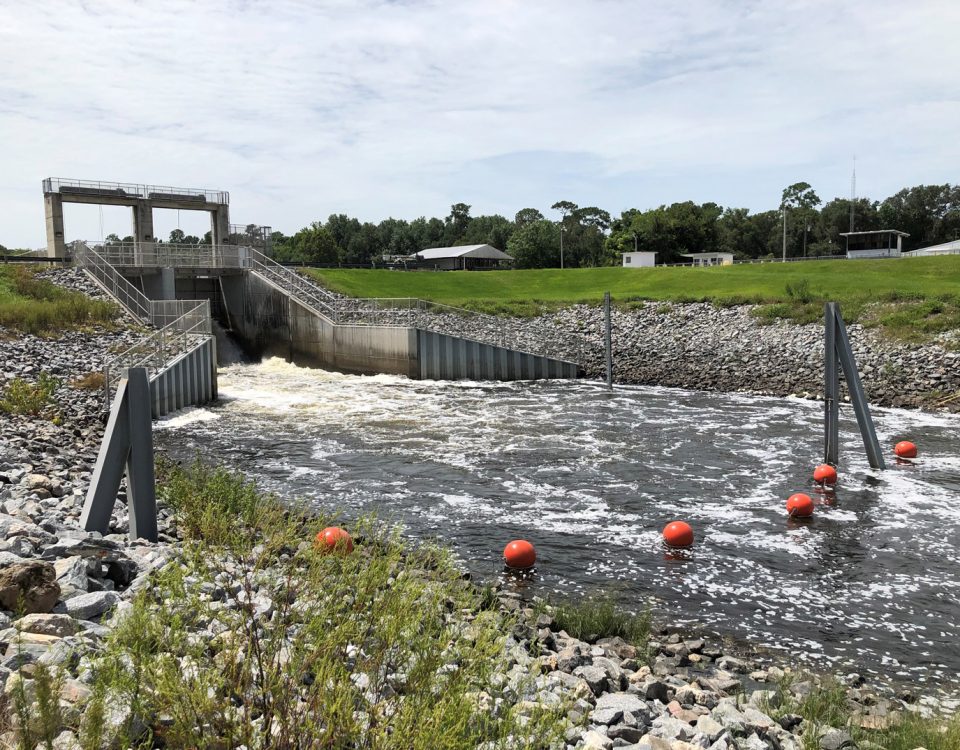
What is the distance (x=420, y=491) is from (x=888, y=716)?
9.69 metres

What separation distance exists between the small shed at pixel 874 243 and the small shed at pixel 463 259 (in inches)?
1530

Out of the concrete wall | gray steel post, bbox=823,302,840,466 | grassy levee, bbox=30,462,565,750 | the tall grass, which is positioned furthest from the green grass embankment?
grassy levee, bbox=30,462,565,750

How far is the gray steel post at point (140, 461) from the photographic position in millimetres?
8562

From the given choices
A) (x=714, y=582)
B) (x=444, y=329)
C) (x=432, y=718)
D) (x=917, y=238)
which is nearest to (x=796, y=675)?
(x=714, y=582)

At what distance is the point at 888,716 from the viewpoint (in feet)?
21.7

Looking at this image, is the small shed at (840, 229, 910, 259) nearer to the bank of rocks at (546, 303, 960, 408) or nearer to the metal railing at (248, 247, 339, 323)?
the bank of rocks at (546, 303, 960, 408)

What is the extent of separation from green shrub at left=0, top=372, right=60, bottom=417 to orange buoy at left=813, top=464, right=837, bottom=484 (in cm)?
1734

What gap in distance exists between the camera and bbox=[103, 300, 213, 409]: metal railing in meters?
21.4

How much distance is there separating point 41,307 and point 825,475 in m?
28.8

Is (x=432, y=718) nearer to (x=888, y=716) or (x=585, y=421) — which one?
(x=888, y=716)

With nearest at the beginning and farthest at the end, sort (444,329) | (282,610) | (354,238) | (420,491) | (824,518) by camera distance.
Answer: (282,610) → (824,518) → (420,491) → (444,329) → (354,238)

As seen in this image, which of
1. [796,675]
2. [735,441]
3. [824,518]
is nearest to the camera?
[796,675]

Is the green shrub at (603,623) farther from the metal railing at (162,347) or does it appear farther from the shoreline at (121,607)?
the metal railing at (162,347)

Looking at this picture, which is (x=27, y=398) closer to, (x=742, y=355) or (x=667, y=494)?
(x=667, y=494)
